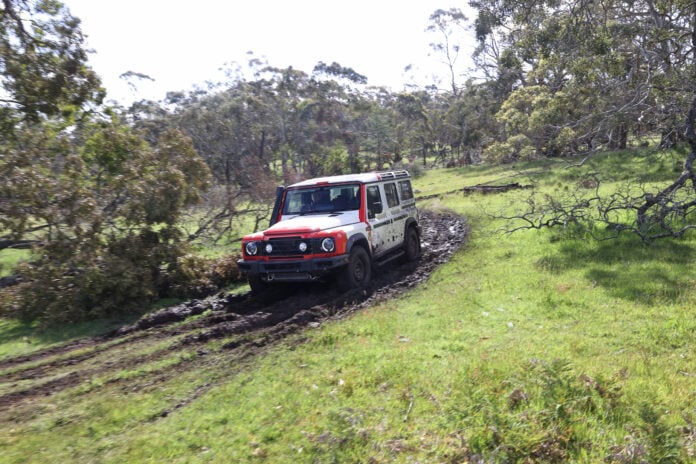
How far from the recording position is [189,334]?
7.09 metres

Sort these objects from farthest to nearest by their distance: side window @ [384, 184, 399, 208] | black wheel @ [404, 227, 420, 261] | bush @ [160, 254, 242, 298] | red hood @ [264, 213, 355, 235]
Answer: black wheel @ [404, 227, 420, 261] → side window @ [384, 184, 399, 208] → bush @ [160, 254, 242, 298] → red hood @ [264, 213, 355, 235]

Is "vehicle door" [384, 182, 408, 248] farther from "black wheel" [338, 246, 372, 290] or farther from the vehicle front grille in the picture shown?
the vehicle front grille

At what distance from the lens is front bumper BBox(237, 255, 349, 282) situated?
7.88 meters

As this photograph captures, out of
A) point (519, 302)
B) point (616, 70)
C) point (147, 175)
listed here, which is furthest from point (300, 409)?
point (616, 70)

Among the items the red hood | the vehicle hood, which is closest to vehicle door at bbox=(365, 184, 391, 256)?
the vehicle hood

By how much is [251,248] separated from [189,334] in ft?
6.37

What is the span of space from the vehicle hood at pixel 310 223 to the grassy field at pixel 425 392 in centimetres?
173

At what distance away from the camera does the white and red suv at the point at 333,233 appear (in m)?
8.00

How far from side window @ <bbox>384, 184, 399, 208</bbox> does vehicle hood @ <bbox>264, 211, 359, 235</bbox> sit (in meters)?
1.41

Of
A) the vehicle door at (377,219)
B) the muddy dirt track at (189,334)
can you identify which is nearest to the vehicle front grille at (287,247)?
the muddy dirt track at (189,334)

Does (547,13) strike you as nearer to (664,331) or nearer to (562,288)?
(562,288)

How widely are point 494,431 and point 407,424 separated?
75cm

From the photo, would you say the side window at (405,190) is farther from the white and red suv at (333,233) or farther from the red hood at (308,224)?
the red hood at (308,224)

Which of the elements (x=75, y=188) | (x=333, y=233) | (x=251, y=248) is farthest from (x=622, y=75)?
(x=75, y=188)
